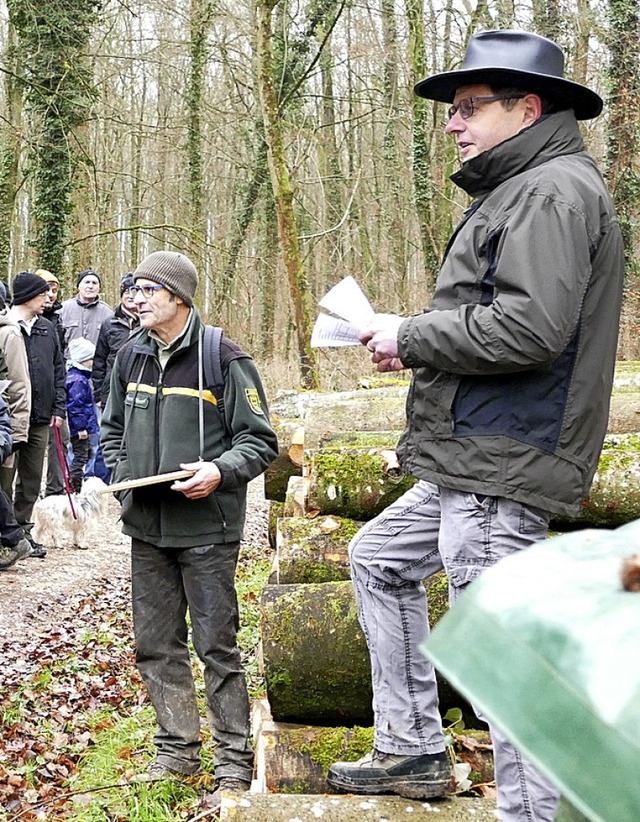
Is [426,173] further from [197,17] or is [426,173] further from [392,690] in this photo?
[392,690]

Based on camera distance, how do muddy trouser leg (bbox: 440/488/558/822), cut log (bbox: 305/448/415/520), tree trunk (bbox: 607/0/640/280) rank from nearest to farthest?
muddy trouser leg (bbox: 440/488/558/822), cut log (bbox: 305/448/415/520), tree trunk (bbox: 607/0/640/280)

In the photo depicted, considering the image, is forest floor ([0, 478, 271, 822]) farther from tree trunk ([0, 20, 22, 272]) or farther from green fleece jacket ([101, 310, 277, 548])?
tree trunk ([0, 20, 22, 272])

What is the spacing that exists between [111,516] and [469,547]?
1021 cm

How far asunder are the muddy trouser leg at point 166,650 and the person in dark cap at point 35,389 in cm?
546

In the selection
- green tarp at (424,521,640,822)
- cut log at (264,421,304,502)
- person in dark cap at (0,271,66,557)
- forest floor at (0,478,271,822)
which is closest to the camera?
green tarp at (424,521,640,822)

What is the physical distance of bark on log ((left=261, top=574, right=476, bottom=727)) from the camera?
13.9ft

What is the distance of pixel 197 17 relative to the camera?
2414 centimetres

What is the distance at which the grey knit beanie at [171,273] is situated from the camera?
5.02 meters

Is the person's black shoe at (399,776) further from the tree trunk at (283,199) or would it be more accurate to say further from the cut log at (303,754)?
the tree trunk at (283,199)

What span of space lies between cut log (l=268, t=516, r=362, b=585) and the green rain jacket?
1890 millimetres

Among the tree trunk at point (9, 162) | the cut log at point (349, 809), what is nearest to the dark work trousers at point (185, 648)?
the cut log at point (349, 809)

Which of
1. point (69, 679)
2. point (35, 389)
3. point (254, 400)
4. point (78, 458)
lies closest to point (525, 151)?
point (254, 400)

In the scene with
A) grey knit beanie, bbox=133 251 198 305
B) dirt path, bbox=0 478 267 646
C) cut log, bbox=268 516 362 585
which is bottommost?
dirt path, bbox=0 478 267 646

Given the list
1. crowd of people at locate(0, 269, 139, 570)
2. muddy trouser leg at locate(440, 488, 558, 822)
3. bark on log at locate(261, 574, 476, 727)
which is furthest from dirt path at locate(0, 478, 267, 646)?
muddy trouser leg at locate(440, 488, 558, 822)
